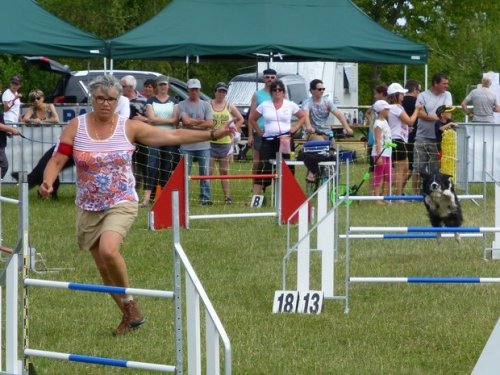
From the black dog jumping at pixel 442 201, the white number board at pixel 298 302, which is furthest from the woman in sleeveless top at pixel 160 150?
the white number board at pixel 298 302

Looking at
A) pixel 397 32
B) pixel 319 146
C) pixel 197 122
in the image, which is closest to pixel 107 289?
pixel 319 146

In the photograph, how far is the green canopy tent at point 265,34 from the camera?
17062 mm

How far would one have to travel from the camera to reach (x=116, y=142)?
8.05 m

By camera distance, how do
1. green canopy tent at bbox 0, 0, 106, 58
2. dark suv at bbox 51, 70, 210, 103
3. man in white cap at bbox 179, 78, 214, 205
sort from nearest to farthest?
green canopy tent at bbox 0, 0, 106, 58 → man in white cap at bbox 179, 78, 214, 205 → dark suv at bbox 51, 70, 210, 103

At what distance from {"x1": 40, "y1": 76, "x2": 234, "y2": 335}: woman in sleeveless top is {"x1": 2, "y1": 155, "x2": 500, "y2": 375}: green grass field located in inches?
27.2

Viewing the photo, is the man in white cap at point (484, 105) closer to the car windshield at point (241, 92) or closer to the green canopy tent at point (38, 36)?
the green canopy tent at point (38, 36)

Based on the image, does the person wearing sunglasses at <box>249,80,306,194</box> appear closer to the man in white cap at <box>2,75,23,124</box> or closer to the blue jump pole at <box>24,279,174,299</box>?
the man in white cap at <box>2,75,23,124</box>

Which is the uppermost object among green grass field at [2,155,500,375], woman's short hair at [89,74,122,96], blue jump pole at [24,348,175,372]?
woman's short hair at [89,74,122,96]

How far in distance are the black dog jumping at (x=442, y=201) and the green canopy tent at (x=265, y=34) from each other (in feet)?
15.6

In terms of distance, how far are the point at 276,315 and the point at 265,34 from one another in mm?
8804

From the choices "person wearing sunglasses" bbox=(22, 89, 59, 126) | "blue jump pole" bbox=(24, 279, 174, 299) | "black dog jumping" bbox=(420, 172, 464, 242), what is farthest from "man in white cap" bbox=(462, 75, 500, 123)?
"blue jump pole" bbox=(24, 279, 174, 299)

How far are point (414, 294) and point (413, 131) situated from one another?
955cm

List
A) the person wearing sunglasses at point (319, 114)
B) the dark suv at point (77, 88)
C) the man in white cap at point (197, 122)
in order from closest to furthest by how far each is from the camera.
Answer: the man in white cap at point (197, 122)
the person wearing sunglasses at point (319, 114)
the dark suv at point (77, 88)

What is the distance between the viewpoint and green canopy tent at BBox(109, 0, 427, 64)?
17.1 metres
